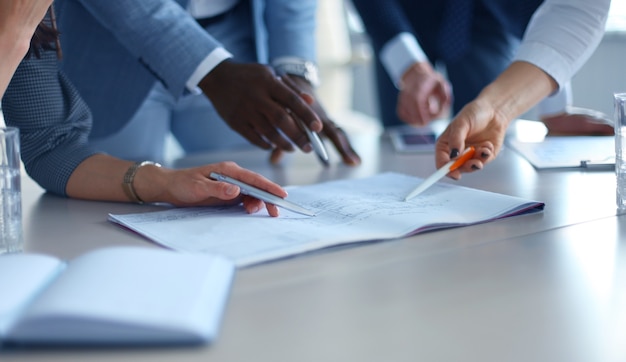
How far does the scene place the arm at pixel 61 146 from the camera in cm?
109

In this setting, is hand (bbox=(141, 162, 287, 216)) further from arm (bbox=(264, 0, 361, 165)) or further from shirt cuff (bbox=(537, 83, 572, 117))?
shirt cuff (bbox=(537, 83, 572, 117))

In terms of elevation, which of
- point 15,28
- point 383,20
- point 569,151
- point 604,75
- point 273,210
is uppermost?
point 15,28

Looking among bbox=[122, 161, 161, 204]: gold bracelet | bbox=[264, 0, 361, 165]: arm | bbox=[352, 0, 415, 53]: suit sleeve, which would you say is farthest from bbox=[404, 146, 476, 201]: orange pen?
bbox=[352, 0, 415, 53]: suit sleeve

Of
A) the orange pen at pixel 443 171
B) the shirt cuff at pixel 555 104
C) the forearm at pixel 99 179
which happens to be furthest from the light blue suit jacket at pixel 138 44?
the shirt cuff at pixel 555 104

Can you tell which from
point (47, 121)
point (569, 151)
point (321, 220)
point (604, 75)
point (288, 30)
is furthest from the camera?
point (604, 75)

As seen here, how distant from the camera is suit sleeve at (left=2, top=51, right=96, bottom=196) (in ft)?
3.82

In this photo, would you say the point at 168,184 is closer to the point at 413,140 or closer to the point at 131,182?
the point at 131,182

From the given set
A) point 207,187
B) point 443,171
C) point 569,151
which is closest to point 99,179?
point 207,187

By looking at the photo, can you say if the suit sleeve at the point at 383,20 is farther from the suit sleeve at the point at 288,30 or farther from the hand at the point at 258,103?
the hand at the point at 258,103

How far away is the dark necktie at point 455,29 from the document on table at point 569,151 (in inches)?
19.8

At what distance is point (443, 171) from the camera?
44.6 inches

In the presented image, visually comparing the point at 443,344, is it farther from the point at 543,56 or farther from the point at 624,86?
the point at 624,86

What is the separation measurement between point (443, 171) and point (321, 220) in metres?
0.27

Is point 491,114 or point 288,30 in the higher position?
point 288,30
